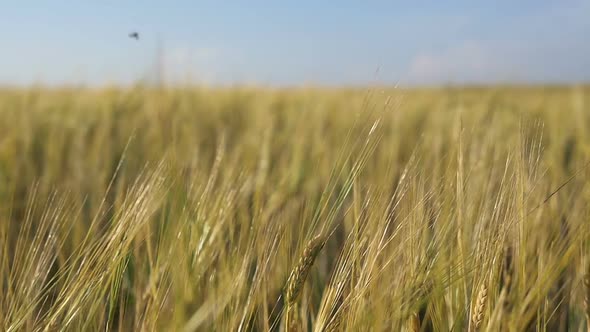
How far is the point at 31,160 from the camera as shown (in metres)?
1.93

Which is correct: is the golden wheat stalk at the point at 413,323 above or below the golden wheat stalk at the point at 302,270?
below

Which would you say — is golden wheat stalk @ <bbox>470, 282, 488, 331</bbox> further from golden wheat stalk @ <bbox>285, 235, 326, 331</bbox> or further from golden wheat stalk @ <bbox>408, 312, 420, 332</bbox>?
golden wheat stalk @ <bbox>285, 235, 326, 331</bbox>

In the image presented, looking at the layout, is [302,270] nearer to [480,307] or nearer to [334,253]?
[480,307]

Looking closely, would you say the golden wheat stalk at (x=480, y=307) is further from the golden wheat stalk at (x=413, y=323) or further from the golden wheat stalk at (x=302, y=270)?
the golden wheat stalk at (x=302, y=270)

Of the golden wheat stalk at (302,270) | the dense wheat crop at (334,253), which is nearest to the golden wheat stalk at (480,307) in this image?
the dense wheat crop at (334,253)

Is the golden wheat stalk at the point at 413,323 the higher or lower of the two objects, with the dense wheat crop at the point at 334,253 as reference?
lower

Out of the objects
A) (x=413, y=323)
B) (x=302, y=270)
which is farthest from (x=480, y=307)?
(x=302, y=270)

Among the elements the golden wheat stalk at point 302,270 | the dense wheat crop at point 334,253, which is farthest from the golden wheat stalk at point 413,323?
the golden wheat stalk at point 302,270

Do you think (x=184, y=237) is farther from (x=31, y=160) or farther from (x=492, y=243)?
(x=31, y=160)

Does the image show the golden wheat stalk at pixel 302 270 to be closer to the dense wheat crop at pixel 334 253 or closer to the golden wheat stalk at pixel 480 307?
the dense wheat crop at pixel 334 253

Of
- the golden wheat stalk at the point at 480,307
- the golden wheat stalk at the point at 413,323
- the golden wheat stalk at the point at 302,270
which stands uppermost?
the golden wheat stalk at the point at 302,270

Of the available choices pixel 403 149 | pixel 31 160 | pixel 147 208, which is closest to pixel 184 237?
pixel 147 208

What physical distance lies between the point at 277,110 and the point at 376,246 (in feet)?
7.89

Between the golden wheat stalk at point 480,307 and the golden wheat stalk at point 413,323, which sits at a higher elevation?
the golden wheat stalk at point 480,307
